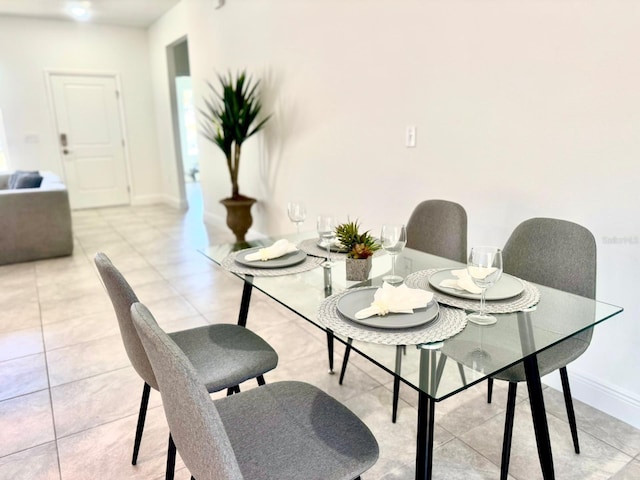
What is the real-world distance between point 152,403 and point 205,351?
689 mm

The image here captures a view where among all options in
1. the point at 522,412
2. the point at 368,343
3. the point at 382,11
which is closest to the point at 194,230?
the point at 382,11

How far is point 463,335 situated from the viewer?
1.11 meters

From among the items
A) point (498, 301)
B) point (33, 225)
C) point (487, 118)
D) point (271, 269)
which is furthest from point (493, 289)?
point (33, 225)

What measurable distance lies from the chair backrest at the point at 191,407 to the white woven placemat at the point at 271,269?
27.9 inches

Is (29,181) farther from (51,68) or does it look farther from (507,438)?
(507,438)

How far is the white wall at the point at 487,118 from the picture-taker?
1.74 m

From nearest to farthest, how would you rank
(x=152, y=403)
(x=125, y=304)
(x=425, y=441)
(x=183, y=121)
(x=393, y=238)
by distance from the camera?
1. (x=425, y=441)
2. (x=125, y=304)
3. (x=393, y=238)
4. (x=152, y=403)
5. (x=183, y=121)

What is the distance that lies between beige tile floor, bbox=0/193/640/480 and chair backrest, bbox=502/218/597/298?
64 cm

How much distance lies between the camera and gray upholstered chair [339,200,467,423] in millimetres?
2020

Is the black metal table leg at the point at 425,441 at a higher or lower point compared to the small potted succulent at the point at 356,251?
lower

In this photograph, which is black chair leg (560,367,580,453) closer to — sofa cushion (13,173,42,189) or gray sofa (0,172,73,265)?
gray sofa (0,172,73,265)

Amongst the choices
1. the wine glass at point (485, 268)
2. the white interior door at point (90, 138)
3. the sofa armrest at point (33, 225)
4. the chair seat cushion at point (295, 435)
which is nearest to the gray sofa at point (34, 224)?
the sofa armrest at point (33, 225)

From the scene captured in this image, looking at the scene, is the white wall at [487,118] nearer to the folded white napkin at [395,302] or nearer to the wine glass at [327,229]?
the wine glass at [327,229]

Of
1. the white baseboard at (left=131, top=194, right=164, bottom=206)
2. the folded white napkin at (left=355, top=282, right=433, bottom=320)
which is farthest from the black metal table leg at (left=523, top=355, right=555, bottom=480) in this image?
the white baseboard at (left=131, top=194, right=164, bottom=206)
